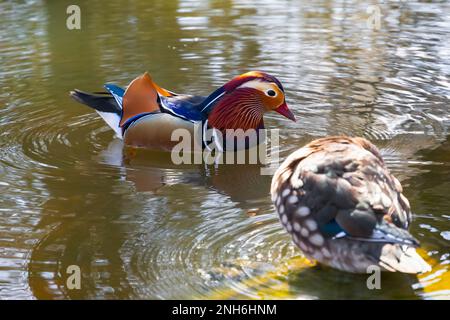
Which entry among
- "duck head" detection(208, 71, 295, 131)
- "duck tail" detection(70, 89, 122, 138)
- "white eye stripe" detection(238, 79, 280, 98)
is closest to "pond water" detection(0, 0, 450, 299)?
"duck tail" detection(70, 89, 122, 138)

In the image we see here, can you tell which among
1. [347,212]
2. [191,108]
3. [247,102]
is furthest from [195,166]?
[347,212]

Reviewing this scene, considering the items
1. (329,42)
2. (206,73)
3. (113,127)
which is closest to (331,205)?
(113,127)

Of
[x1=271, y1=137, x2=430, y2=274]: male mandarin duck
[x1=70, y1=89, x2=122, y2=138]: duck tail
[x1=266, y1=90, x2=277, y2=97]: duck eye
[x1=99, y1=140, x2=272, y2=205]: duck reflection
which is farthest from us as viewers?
[x1=70, y1=89, x2=122, y2=138]: duck tail

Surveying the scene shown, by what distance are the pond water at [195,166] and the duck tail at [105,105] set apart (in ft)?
0.56

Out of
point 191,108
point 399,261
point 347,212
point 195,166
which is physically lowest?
point 195,166

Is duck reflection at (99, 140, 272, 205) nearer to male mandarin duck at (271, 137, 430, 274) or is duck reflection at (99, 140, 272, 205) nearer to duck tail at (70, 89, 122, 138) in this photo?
duck tail at (70, 89, 122, 138)

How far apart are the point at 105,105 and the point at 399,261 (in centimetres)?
392

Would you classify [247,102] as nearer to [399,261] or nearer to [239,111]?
[239,111]

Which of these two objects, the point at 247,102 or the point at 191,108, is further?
the point at 247,102

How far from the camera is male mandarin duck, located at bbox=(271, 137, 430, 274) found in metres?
4.49

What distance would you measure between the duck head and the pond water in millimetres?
289

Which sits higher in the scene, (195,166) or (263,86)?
(263,86)

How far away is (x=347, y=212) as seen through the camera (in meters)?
4.53
